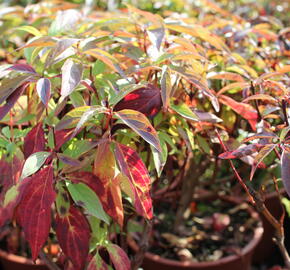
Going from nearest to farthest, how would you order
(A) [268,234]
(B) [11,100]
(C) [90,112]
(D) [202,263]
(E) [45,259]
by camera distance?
(C) [90,112], (B) [11,100], (E) [45,259], (D) [202,263], (A) [268,234]

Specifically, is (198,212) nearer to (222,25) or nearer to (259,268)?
(259,268)

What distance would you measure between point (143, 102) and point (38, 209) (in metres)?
0.27

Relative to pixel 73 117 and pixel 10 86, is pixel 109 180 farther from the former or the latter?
pixel 10 86

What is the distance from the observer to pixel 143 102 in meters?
0.86

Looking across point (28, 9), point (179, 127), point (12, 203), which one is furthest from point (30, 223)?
point (28, 9)

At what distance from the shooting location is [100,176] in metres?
0.80

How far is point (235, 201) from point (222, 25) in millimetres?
666

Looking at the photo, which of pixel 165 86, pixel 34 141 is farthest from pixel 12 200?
pixel 165 86

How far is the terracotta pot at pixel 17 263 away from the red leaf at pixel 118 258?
61cm

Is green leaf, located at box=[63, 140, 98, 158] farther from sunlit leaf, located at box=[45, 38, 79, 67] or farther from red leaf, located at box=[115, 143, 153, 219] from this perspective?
sunlit leaf, located at box=[45, 38, 79, 67]

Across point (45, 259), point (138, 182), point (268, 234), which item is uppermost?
point (138, 182)

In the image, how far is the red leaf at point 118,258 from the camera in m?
0.89

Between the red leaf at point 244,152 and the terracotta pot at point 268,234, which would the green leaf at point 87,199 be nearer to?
the red leaf at point 244,152

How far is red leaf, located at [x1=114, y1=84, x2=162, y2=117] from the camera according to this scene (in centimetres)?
85
